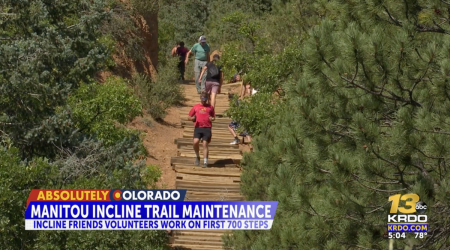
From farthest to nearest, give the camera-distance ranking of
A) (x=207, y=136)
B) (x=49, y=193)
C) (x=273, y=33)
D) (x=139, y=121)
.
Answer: (x=273, y=33) < (x=139, y=121) < (x=207, y=136) < (x=49, y=193)

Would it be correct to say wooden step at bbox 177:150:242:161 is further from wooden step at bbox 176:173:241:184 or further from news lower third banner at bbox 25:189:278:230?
news lower third banner at bbox 25:189:278:230

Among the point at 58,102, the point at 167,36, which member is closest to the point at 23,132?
the point at 58,102

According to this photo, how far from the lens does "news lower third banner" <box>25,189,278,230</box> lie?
1013cm

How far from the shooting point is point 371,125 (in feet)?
26.5

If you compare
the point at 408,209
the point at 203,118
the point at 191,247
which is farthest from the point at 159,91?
the point at 408,209

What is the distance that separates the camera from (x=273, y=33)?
21844mm

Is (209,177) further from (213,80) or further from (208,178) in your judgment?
(213,80)

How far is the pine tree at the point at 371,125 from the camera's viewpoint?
7.99 m

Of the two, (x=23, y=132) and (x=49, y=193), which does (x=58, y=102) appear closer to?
(x=23, y=132)

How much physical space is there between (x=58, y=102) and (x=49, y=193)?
1518mm

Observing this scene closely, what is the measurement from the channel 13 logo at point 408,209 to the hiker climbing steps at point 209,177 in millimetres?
5893

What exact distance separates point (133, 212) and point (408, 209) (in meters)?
3.85

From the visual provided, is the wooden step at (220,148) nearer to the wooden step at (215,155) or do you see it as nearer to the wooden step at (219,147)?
the wooden step at (219,147)

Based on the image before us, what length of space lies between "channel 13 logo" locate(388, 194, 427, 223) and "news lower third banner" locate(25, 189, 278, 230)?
219cm
